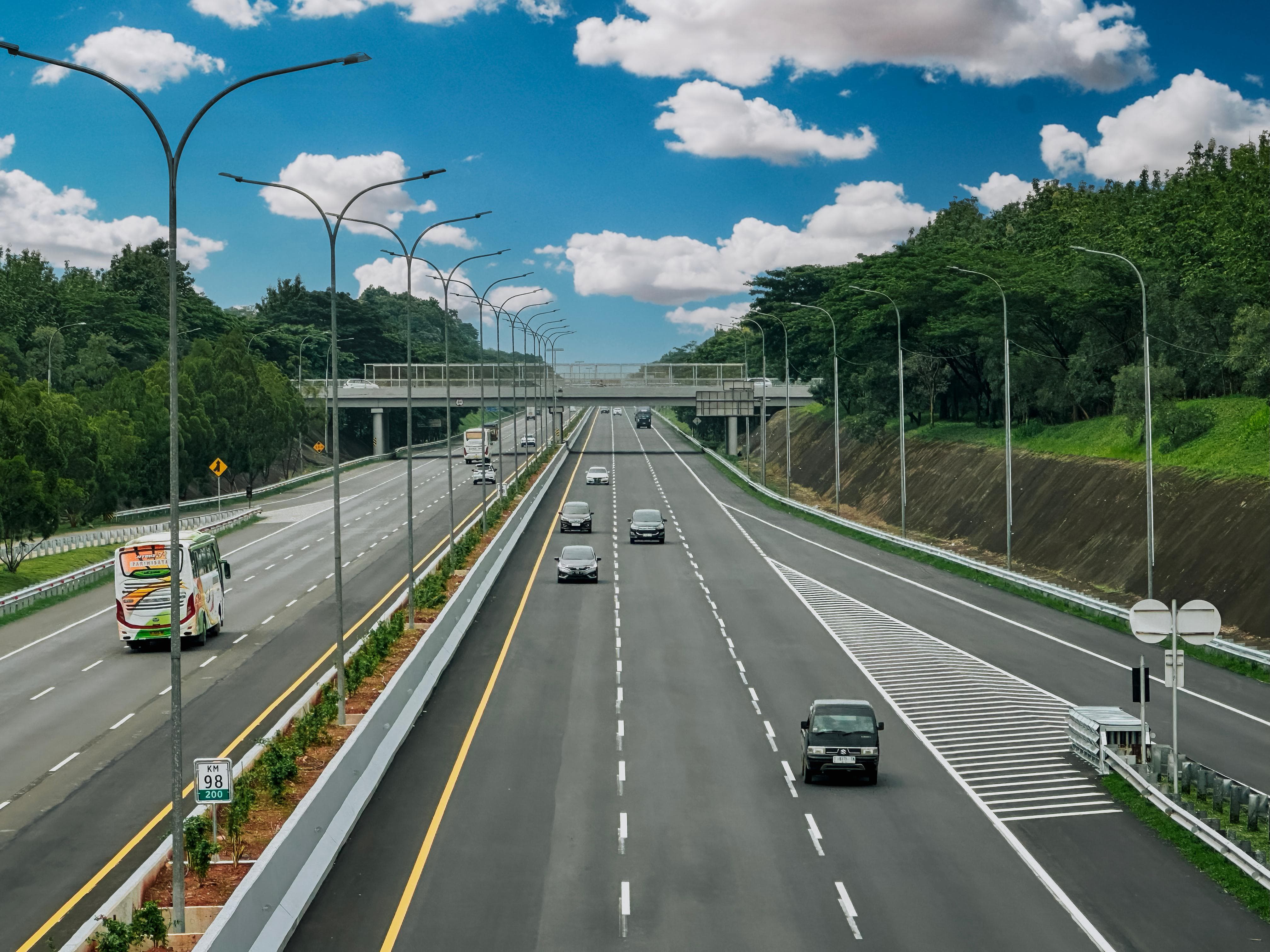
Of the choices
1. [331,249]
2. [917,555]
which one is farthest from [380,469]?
[331,249]

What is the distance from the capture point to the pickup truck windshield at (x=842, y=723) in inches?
1036

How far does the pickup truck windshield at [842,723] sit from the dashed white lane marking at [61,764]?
1546 centimetres

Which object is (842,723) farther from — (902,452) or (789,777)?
(902,452)

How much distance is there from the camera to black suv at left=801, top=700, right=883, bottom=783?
25891mm

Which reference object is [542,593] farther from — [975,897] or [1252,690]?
[975,897]

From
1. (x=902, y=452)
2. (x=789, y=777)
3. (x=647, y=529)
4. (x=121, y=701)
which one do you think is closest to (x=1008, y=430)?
(x=902, y=452)

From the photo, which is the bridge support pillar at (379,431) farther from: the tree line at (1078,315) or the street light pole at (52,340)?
the tree line at (1078,315)

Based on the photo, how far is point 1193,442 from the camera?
187 feet

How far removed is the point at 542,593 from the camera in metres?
51.6

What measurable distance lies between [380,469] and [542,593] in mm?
70262

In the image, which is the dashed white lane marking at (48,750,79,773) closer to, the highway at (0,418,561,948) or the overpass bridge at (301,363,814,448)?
the highway at (0,418,561,948)

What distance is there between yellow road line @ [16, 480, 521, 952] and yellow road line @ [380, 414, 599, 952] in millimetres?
3785

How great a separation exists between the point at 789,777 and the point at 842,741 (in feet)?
4.77

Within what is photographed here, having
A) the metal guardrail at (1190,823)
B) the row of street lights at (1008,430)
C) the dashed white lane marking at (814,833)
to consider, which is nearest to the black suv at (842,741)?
the dashed white lane marking at (814,833)
